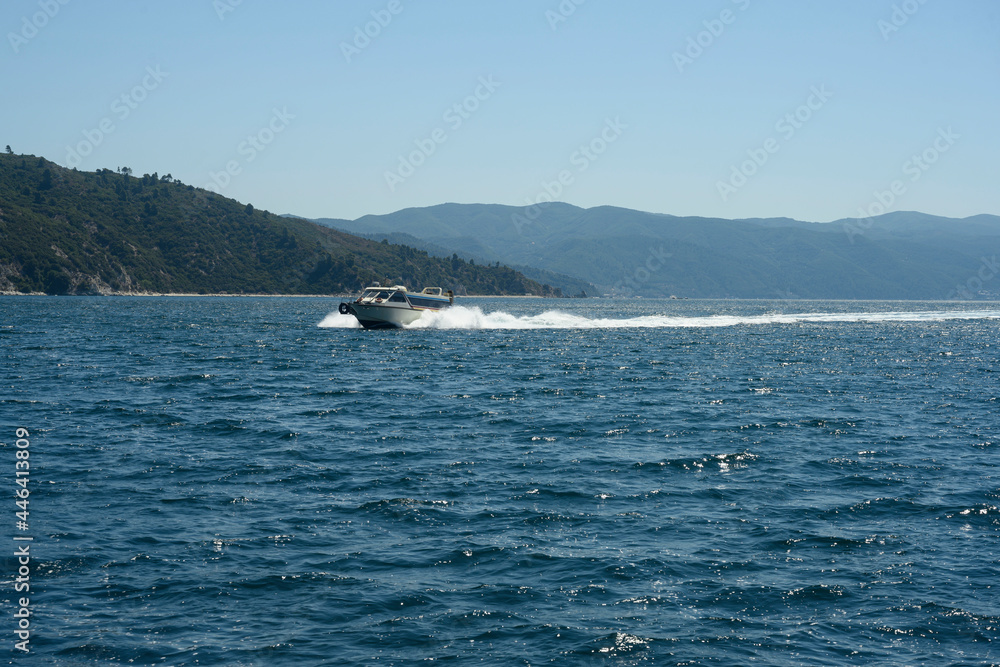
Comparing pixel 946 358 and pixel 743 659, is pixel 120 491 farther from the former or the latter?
pixel 946 358

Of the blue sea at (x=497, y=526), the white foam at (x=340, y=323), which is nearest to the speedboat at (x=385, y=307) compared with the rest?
the white foam at (x=340, y=323)

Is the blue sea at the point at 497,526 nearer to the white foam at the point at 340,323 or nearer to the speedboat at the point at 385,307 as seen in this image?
the speedboat at the point at 385,307

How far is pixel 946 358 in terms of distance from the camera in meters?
63.8

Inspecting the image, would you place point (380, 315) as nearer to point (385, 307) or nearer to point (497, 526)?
point (385, 307)

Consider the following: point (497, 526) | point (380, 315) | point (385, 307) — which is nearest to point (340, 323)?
point (380, 315)

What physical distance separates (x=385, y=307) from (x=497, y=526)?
65118 millimetres

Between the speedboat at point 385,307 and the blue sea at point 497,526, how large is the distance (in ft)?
137

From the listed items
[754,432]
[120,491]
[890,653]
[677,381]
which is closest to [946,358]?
[677,381]

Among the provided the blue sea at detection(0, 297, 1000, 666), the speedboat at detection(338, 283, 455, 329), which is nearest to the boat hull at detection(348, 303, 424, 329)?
the speedboat at detection(338, 283, 455, 329)

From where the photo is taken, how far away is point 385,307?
7988cm

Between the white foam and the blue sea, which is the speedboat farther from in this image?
the blue sea

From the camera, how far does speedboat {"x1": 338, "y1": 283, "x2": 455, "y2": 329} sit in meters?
79.8

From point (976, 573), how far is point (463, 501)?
10766mm

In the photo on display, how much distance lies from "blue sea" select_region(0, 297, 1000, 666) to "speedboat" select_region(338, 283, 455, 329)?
41.8 meters
